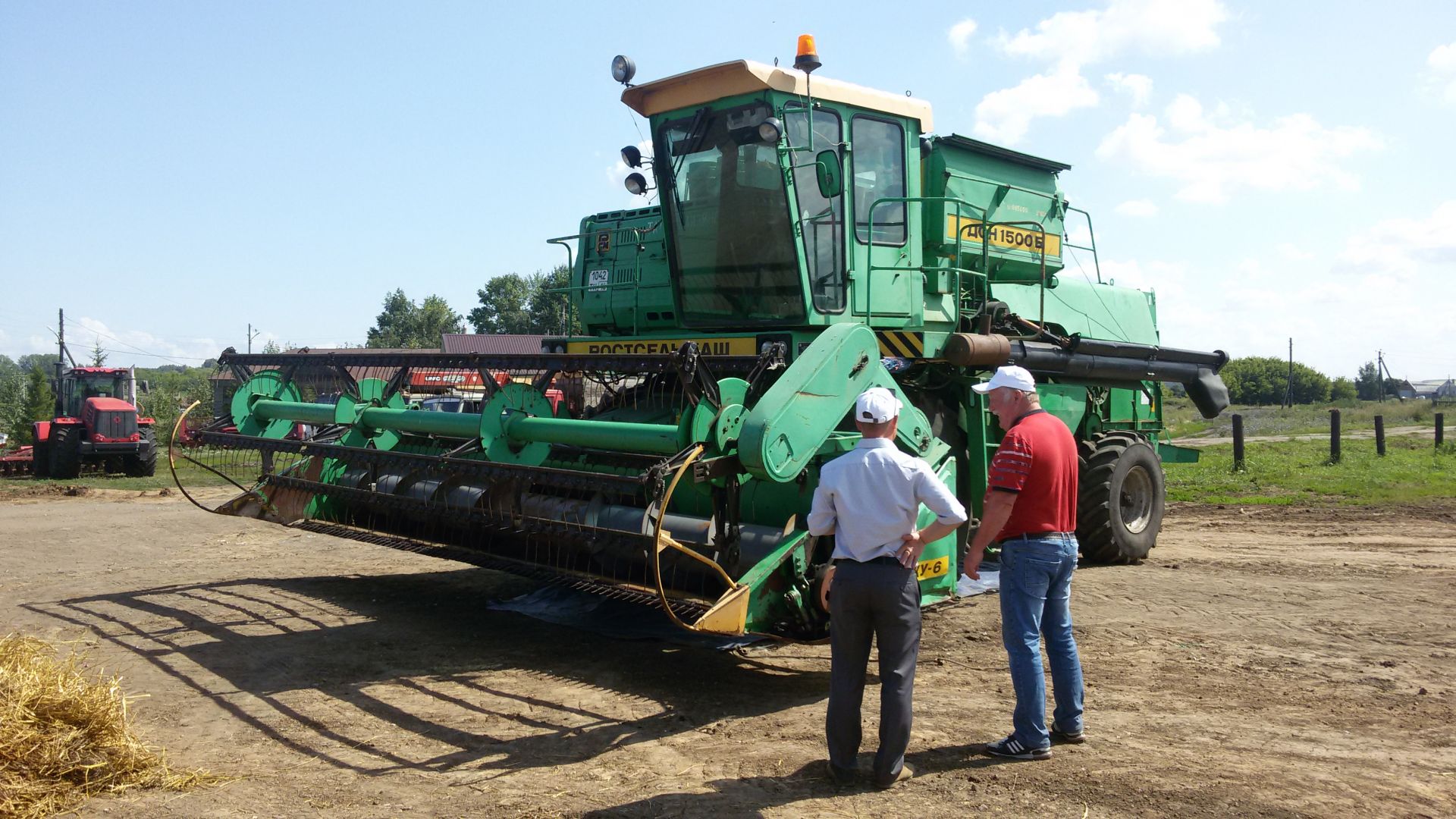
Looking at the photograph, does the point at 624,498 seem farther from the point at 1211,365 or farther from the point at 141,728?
the point at 1211,365

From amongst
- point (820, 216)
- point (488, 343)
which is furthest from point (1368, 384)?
point (820, 216)

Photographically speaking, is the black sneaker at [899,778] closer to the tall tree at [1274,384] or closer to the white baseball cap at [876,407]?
the white baseball cap at [876,407]

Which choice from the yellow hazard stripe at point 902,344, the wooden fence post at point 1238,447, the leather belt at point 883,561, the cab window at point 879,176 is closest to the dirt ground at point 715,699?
the leather belt at point 883,561

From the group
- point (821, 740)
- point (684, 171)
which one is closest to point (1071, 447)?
point (821, 740)

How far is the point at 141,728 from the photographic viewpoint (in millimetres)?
4961

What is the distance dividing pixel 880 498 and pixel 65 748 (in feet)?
11.2

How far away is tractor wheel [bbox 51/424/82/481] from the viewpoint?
21094mm

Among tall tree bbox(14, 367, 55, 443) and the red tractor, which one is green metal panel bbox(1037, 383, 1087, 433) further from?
tall tree bbox(14, 367, 55, 443)

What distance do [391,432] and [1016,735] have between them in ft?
15.5

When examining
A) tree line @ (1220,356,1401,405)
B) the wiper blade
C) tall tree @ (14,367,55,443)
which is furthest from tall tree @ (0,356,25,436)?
tree line @ (1220,356,1401,405)

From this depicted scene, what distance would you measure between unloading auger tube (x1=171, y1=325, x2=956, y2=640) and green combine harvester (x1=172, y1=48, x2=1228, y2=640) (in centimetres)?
2

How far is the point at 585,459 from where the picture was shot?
6.76 metres

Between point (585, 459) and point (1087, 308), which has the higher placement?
point (1087, 308)

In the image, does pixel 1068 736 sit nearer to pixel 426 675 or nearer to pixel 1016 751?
pixel 1016 751
